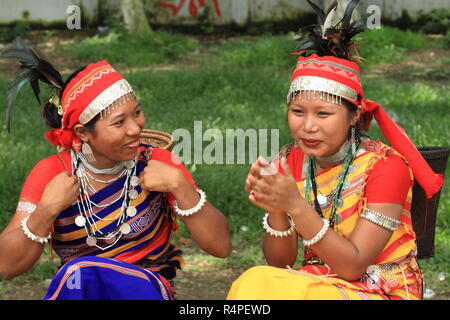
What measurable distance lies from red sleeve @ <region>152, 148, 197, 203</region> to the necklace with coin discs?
0.13 metres

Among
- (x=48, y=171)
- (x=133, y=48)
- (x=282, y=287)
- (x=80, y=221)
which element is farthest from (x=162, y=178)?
(x=133, y=48)

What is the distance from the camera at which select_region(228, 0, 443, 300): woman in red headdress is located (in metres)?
2.87

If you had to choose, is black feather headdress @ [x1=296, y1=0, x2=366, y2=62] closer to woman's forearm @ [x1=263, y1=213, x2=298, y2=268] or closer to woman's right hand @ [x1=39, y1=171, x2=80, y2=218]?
woman's forearm @ [x1=263, y1=213, x2=298, y2=268]

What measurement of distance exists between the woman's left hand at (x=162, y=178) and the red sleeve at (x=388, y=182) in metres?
0.82

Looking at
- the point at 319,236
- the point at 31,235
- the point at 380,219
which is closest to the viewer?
the point at 319,236

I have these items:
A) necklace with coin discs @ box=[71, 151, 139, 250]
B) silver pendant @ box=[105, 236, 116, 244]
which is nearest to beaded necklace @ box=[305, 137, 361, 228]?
necklace with coin discs @ box=[71, 151, 139, 250]

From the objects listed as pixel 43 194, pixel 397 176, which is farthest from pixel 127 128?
pixel 397 176

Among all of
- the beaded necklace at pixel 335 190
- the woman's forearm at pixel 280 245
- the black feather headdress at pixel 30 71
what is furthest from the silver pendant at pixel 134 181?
the beaded necklace at pixel 335 190

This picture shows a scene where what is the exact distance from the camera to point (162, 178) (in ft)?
10.3

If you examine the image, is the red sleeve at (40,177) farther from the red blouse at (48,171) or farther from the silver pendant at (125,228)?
Answer: the silver pendant at (125,228)

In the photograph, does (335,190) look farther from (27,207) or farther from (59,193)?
(27,207)

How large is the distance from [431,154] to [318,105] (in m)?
0.70

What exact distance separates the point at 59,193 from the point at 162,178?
0.45m

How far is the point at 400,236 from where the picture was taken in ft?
10.2
